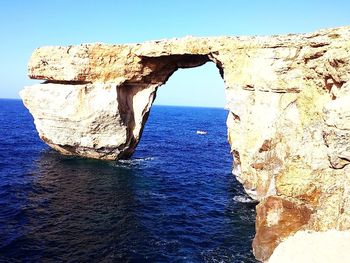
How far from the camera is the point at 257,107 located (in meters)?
26.1

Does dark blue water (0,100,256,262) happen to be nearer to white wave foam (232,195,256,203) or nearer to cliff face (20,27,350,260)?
white wave foam (232,195,256,203)

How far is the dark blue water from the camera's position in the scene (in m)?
20.8

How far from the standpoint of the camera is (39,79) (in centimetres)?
4034

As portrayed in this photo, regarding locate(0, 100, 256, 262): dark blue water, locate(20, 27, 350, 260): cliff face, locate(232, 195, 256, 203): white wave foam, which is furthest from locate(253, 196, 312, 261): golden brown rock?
locate(232, 195, 256, 203): white wave foam

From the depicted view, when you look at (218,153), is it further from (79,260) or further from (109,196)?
(79,260)

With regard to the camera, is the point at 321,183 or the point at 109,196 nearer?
the point at 321,183

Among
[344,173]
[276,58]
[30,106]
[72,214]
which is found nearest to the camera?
[344,173]

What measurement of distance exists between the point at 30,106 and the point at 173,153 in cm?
2092

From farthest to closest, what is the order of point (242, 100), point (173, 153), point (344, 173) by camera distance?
point (173, 153) → point (242, 100) → point (344, 173)

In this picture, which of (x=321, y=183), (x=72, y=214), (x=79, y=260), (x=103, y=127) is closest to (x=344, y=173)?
(x=321, y=183)

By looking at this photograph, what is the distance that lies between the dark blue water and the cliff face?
8.39 ft

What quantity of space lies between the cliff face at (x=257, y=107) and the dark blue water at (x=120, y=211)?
2.56m

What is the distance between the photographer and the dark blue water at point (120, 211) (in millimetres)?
20828

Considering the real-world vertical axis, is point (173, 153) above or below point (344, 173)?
below
